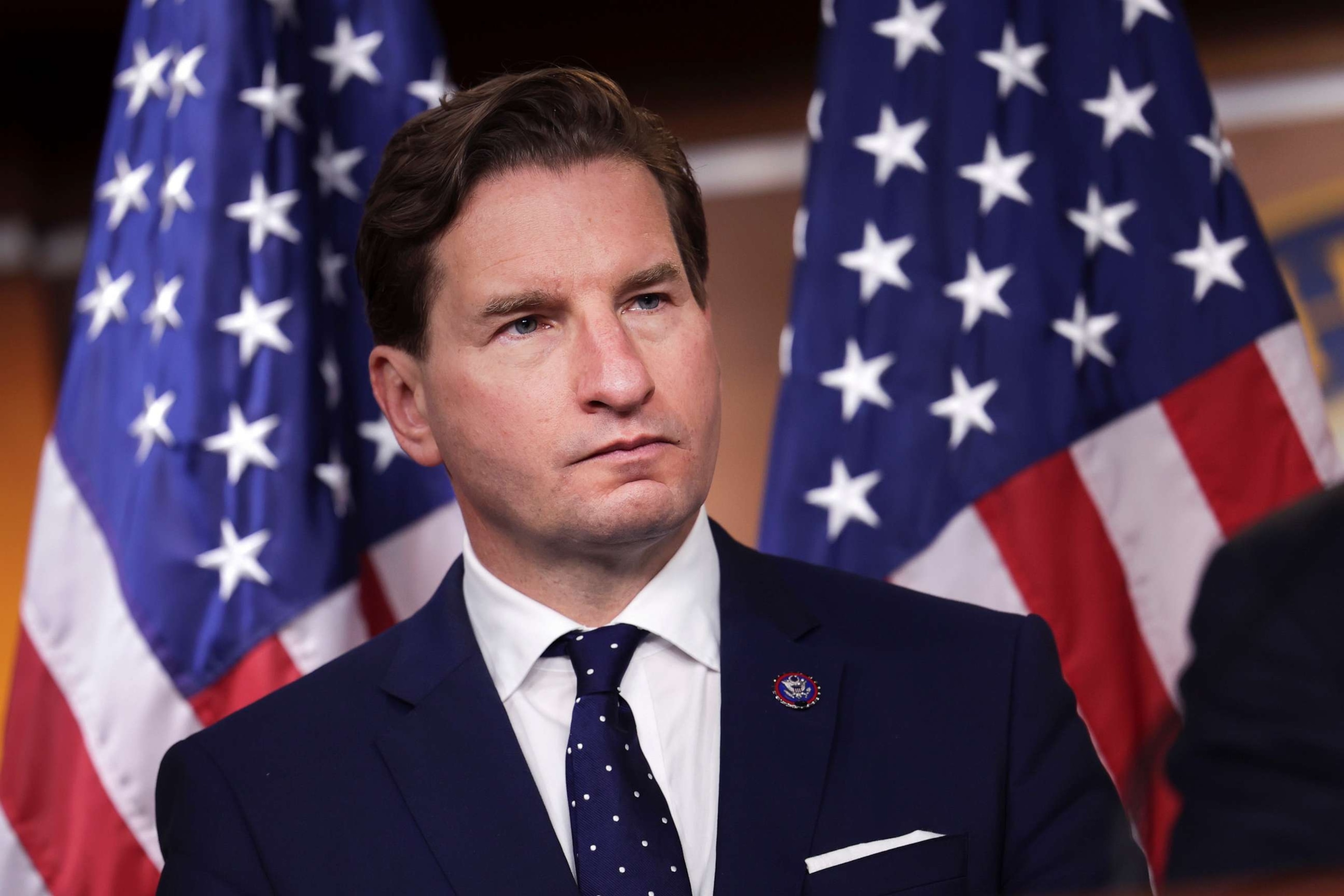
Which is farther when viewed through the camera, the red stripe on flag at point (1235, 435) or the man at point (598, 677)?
the red stripe on flag at point (1235, 435)

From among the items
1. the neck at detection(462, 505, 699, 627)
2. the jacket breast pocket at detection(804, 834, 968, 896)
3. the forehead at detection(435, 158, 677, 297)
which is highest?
the forehead at detection(435, 158, 677, 297)

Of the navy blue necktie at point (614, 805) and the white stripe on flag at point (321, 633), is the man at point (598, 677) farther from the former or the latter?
the white stripe on flag at point (321, 633)

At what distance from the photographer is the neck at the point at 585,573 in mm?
1653

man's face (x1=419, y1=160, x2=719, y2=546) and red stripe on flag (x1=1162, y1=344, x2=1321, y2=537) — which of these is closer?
man's face (x1=419, y1=160, x2=719, y2=546)

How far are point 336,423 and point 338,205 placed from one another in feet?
1.36

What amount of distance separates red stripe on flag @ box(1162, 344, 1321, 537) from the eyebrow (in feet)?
3.94

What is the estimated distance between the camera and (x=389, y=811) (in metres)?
1.58

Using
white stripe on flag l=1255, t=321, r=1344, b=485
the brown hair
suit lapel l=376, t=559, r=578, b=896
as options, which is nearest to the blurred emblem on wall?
white stripe on flag l=1255, t=321, r=1344, b=485

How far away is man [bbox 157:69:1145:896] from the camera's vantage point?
153cm

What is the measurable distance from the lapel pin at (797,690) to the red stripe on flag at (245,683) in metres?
1.06

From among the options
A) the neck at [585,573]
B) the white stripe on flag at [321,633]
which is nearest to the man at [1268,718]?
the neck at [585,573]

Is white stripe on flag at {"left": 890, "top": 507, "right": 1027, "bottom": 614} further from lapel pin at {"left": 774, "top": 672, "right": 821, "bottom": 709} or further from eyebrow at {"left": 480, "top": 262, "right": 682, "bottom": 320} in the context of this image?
eyebrow at {"left": 480, "top": 262, "right": 682, "bottom": 320}

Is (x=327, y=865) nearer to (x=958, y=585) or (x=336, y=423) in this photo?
(x=336, y=423)

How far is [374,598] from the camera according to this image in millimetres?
2557
